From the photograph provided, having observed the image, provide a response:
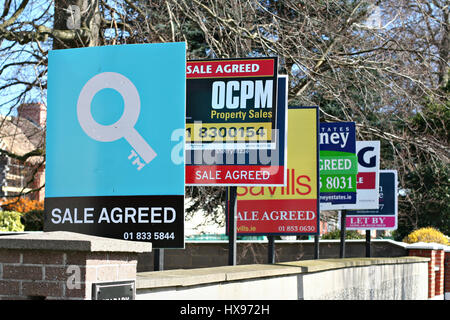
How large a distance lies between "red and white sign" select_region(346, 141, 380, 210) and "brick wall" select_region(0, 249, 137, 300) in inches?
470

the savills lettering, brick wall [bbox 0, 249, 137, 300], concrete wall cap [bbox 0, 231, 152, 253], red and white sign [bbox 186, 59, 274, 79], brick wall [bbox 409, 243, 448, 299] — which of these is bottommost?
brick wall [bbox 409, 243, 448, 299]

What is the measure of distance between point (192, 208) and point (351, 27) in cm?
732

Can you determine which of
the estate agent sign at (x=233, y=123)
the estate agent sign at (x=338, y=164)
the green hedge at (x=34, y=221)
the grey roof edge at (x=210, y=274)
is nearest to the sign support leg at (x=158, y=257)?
the grey roof edge at (x=210, y=274)

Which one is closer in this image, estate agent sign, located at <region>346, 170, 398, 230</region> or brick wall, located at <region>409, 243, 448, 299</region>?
estate agent sign, located at <region>346, 170, 398, 230</region>

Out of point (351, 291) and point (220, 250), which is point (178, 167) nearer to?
point (351, 291)

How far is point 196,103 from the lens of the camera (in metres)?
9.31

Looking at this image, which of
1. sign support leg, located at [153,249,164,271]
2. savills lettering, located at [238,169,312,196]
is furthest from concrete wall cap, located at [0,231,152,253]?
savills lettering, located at [238,169,312,196]

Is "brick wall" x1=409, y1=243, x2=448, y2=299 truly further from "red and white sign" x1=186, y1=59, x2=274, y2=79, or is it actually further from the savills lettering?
"red and white sign" x1=186, y1=59, x2=274, y2=79

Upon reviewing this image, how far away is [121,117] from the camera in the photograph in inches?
277

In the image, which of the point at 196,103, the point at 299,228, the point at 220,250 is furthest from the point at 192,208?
the point at 196,103

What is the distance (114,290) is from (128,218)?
252 centimetres

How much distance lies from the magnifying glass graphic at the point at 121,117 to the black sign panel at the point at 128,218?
1.47 ft

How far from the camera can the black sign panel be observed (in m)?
6.90
